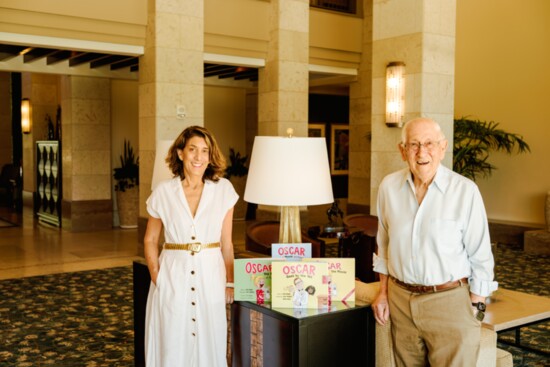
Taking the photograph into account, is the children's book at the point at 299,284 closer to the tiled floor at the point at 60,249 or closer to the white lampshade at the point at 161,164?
the white lampshade at the point at 161,164

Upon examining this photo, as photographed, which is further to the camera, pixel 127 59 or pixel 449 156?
pixel 127 59

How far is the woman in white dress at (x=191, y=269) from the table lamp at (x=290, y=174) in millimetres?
228

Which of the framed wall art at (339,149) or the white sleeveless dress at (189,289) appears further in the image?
the framed wall art at (339,149)

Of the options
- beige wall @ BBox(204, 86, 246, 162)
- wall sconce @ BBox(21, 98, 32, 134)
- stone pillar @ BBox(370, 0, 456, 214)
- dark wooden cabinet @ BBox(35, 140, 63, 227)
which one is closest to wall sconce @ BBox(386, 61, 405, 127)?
stone pillar @ BBox(370, 0, 456, 214)

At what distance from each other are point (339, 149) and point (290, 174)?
13041 mm

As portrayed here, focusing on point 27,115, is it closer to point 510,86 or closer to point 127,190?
point 127,190

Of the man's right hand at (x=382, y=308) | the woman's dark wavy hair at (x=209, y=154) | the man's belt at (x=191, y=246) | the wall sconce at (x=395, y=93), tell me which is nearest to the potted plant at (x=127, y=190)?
the wall sconce at (x=395, y=93)

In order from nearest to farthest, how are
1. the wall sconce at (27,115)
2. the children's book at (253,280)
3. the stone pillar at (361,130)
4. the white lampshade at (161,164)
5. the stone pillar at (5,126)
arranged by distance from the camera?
the children's book at (253,280) < the white lampshade at (161,164) < the stone pillar at (361,130) < the wall sconce at (27,115) < the stone pillar at (5,126)

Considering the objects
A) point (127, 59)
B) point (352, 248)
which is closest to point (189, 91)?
point (127, 59)

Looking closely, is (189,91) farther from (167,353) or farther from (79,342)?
(167,353)

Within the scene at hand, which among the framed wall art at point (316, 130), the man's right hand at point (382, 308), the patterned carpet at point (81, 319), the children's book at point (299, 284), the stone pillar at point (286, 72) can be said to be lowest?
the patterned carpet at point (81, 319)

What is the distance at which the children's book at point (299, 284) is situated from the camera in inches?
119

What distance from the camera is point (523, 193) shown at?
10.9 metres

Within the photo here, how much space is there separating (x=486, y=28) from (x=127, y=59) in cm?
648
